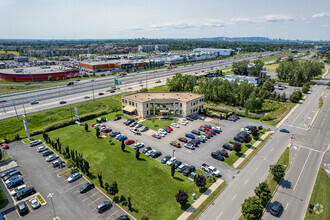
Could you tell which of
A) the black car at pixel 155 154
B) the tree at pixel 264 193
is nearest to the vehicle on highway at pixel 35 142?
the black car at pixel 155 154

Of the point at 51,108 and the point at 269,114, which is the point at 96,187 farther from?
the point at 269,114

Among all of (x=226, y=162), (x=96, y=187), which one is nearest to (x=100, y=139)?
(x=96, y=187)

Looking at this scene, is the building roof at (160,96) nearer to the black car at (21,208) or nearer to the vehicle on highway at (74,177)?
the vehicle on highway at (74,177)

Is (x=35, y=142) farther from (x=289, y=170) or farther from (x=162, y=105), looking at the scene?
(x=289, y=170)

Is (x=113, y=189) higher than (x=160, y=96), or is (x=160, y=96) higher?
(x=160, y=96)

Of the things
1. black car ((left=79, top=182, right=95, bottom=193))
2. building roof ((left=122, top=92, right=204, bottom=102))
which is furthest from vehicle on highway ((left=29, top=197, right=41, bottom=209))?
building roof ((left=122, top=92, right=204, bottom=102))

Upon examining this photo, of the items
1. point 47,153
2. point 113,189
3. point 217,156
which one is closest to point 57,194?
point 113,189

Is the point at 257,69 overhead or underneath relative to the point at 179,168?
overhead
